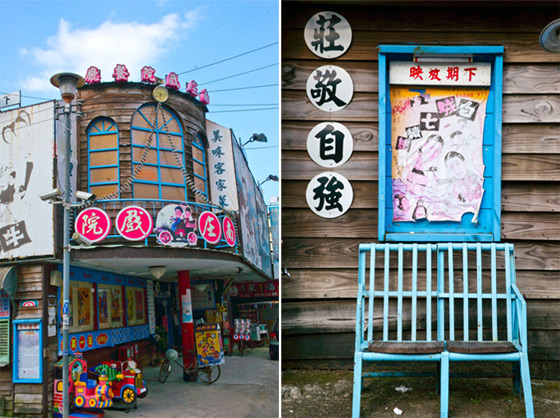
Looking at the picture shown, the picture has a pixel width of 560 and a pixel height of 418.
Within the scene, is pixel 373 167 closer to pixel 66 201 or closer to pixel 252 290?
pixel 252 290

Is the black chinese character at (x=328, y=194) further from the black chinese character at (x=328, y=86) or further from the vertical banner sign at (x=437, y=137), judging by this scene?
the black chinese character at (x=328, y=86)

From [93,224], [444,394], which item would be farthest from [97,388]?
[444,394]

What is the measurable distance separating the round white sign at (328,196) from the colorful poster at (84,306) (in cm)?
204

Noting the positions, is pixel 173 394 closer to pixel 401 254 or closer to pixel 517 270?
pixel 401 254

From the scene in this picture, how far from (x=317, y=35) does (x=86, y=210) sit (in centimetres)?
189

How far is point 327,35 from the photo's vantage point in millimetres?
2281

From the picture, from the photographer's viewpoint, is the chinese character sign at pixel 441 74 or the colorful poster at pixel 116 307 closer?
the chinese character sign at pixel 441 74

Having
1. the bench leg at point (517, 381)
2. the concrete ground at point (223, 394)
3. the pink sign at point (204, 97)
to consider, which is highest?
the pink sign at point (204, 97)

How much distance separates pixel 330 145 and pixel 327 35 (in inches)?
22.3

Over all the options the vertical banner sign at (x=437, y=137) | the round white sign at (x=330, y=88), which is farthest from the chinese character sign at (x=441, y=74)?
the round white sign at (x=330, y=88)

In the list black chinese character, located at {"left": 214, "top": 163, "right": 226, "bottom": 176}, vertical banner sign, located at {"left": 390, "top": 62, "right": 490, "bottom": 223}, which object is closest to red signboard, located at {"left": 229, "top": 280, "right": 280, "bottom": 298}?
black chinese character, located at {"left": 214, "top": 163, "right": 226, "bottom": 176}

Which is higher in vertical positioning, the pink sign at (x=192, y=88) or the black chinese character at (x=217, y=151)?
the pink sign at (x=192, y=88)

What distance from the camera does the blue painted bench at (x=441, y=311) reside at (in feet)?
5.50

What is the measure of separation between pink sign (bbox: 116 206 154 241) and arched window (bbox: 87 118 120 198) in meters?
0.18
